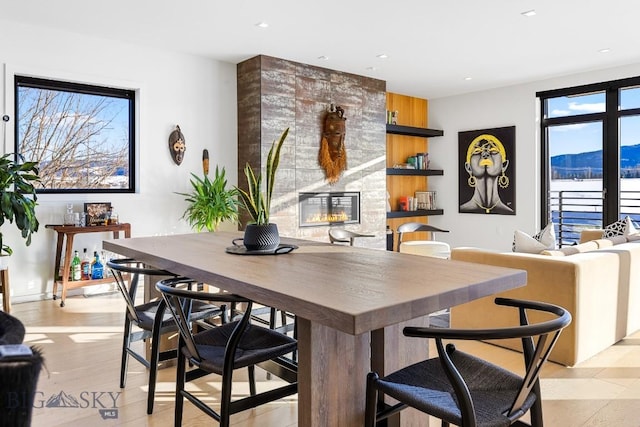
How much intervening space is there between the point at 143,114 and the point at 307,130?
1981 mm

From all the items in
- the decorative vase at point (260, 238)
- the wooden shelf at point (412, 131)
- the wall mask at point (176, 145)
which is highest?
the wooden shelf at point (412, 131)

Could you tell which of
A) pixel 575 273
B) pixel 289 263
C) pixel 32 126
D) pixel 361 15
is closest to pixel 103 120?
pixel 32 126

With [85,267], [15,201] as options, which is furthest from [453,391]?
[85,267]

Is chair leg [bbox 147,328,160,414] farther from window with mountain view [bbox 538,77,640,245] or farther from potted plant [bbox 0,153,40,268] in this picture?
window with mountain view [bbox 538,77,640,245]

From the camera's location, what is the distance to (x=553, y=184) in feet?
23.6

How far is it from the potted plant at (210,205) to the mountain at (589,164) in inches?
187

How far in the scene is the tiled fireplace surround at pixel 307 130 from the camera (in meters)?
5.83

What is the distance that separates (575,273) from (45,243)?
15.5 feet

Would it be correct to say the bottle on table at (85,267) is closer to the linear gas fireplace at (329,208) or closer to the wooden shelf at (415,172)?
the linear gas fireplace at (329,208)

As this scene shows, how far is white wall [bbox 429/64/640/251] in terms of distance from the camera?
23.5 ft

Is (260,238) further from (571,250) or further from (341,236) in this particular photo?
(341,236)

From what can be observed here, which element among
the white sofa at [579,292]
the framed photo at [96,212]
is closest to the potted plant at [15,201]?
the framed photo at [96,212]

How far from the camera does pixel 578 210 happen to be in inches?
273

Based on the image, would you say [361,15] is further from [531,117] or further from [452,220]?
[452,220]
